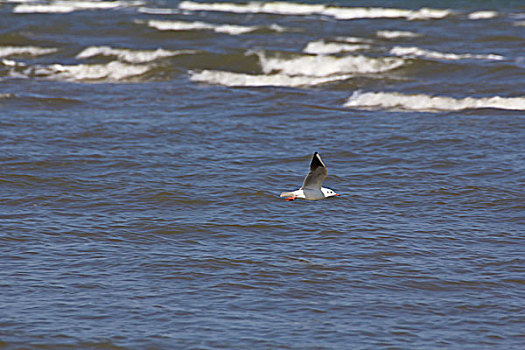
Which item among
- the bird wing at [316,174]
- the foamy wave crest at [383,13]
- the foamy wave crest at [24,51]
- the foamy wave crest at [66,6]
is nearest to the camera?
the bird wing at [316,174]

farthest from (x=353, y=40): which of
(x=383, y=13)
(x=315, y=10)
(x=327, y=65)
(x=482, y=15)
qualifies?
(x=315, y=10)

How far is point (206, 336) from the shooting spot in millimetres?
10297

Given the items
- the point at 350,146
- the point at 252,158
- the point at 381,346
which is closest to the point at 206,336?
the point at 381,346

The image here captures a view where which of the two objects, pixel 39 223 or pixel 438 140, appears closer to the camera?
pixel 39 223

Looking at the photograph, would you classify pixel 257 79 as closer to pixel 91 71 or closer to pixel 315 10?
pixel 91 71

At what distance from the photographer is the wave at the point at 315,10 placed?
1745 inches

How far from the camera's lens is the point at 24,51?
3250 cm

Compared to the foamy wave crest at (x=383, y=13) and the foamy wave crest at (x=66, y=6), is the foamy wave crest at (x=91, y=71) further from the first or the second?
the foamy wave crest at (x=383, y=13)

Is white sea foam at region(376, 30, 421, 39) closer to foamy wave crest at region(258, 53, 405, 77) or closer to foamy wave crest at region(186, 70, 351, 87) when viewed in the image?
foamy wave crest at region(258, 53, 405, 77)

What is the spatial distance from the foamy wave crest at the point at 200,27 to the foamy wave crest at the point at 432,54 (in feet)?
28.0

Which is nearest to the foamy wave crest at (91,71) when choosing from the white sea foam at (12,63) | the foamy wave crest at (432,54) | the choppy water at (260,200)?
the choppy water at (260,200)

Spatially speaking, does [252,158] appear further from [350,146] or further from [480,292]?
[480,292]

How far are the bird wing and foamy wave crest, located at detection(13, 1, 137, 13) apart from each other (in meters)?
35.0

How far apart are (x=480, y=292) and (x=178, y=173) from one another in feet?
23.9
